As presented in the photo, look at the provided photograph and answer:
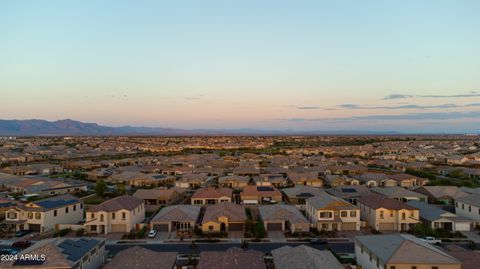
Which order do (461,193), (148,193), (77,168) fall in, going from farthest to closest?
(77,168) → (148,193) → (461,193)

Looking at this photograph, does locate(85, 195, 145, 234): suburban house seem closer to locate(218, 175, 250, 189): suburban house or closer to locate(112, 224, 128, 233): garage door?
locate(112, 224, 128, 233): garage door

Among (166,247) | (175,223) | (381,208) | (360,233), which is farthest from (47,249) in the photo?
(381,208)

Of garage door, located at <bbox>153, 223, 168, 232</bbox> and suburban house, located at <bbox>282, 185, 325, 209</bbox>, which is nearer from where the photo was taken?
garage door, located at <bbox>153, 223, 168, 232</bbox>

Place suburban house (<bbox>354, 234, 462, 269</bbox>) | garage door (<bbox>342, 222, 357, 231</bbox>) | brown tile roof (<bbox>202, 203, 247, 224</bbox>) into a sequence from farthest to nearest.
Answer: garage door (<bbox>342, 222, 357, 231</bbox>), brown tile roof (<bbox>202, 203, 247, 224</bbox>), suburban house (<bbox>354, 234, 462, 269</bbox>)

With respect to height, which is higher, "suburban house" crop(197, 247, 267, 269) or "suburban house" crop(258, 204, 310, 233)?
"suburban house" crop(197, 247, 267, 269)

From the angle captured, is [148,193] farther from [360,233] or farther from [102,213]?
[360,233]

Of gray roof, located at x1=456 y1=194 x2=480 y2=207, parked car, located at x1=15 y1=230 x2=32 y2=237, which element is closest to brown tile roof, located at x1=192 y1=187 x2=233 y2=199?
parked car, located at x1=15 y1=230 x2=32 y2=237

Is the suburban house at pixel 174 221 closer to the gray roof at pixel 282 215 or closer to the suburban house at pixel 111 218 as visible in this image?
the suburban house at pixel 111 218
